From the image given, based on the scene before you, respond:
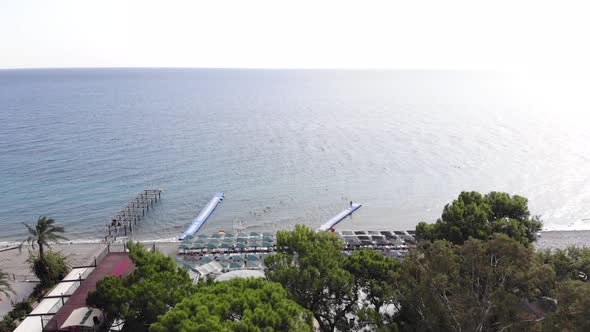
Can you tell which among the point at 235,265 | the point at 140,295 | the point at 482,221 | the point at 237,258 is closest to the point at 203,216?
the point at 237,258

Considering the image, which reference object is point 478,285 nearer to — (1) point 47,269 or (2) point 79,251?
(1) point 47,269

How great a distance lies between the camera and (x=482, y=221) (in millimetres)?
31938

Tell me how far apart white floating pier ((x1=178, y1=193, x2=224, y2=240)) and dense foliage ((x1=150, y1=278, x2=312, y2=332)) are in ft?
96.3

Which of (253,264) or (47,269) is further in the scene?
(253,264)

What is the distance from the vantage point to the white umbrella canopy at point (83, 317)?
893 inches

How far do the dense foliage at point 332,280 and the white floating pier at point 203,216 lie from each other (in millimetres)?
25847

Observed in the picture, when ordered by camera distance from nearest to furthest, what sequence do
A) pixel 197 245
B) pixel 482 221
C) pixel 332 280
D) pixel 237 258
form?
pixel 332 280, pixel 482 221, pixel 237 258, pixel 197 245

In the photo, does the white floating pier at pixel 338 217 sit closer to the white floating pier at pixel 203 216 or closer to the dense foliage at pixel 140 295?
the white floating pier at pixel 203 216

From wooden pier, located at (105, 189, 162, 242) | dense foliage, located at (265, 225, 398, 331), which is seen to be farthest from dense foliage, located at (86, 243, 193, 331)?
wooden pier, located at (105, 189, 162, 242)

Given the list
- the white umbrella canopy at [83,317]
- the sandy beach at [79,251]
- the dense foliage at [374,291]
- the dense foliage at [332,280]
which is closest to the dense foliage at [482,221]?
the dense foliage at [374,291]

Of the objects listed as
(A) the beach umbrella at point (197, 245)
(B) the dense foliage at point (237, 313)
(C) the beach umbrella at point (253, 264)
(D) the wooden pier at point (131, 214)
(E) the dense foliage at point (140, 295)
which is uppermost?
(B) the dense foliage at point (237, 313)

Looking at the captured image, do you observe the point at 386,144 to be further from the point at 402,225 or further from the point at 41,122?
the point at 41,122

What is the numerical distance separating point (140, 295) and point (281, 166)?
5442 cm

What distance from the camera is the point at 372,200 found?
199 ft
